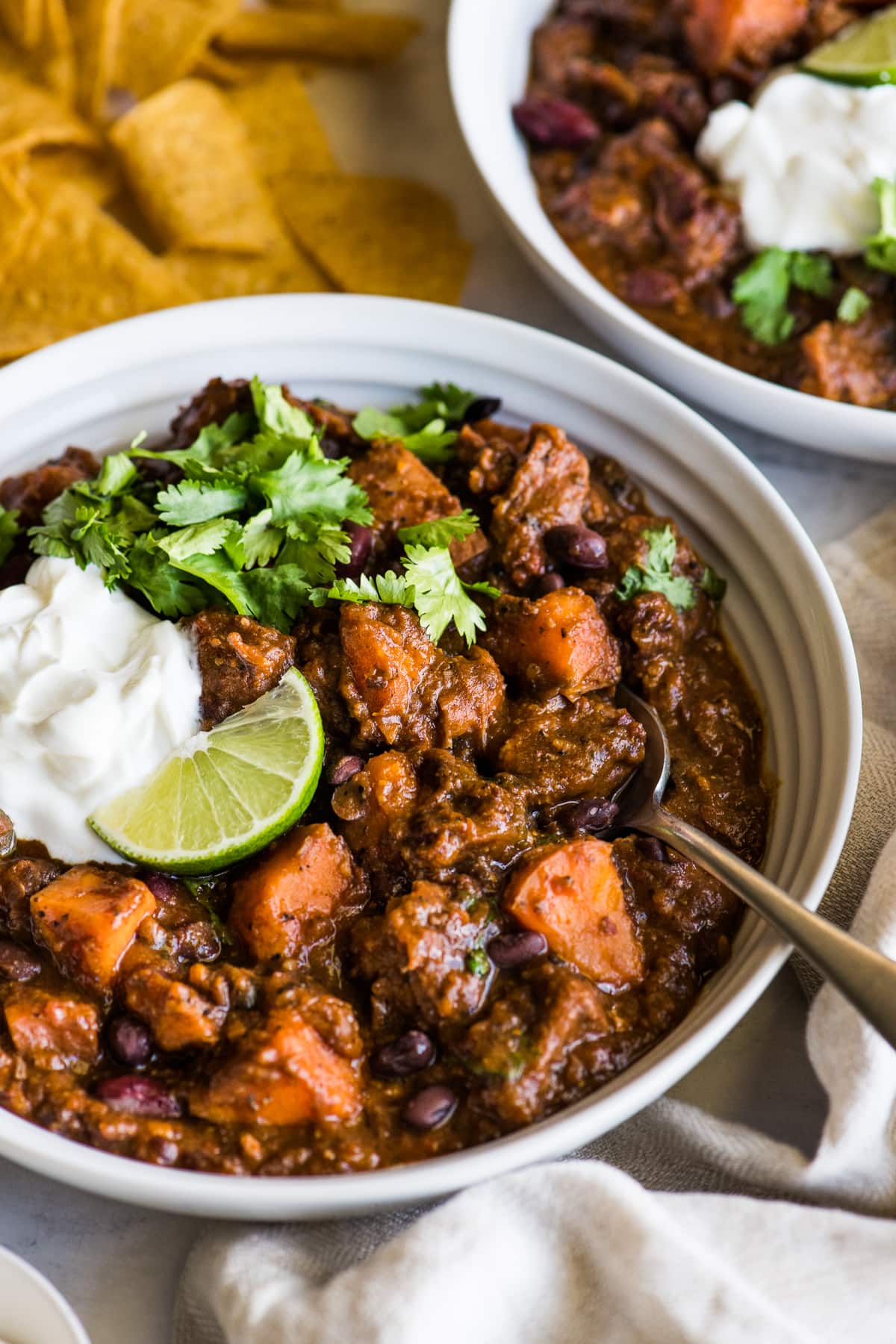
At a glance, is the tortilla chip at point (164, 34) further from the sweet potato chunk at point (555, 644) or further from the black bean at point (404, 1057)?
the black bean at point (404, 1057)

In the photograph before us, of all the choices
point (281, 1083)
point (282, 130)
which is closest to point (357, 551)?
point (281, 1083)

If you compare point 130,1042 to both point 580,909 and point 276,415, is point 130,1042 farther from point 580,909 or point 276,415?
point 276,415

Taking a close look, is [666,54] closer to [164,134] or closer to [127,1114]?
[164,134]

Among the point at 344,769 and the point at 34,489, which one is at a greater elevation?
the point at 34,489

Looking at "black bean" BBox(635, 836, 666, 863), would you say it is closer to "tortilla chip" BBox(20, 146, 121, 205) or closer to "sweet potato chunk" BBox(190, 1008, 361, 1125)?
"sweet potato chunk" BBox(190, 1008, 361, 1125)

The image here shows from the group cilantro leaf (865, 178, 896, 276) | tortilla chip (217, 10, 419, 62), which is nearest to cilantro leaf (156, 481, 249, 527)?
cilantro leaf (865, 178, 896, 276)

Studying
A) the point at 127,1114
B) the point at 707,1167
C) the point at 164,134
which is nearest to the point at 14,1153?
the point at 127,1114
